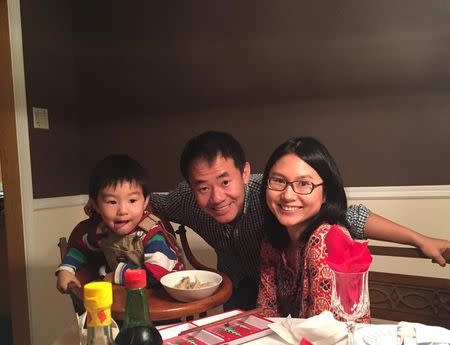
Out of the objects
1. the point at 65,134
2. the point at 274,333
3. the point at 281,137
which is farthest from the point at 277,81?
the point at 274,333

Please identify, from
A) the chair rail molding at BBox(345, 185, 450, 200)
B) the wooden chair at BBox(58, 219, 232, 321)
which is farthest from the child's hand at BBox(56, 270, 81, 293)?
the chair rail molding at BBox(345, 185, 450, 200)

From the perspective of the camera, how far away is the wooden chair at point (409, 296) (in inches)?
49.9

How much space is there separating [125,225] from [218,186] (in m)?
0.36

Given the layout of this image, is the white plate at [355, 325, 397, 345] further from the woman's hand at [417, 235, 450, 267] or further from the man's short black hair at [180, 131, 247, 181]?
the man's short black hair at [180, 131, 247, 181]

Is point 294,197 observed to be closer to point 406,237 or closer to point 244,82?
A: point 406,237

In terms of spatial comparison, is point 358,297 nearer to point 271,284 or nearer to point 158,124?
point 271,284

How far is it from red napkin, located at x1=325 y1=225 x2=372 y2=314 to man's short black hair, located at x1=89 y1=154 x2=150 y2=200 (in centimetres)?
90

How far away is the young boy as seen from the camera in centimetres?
146

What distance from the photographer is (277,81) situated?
8.91 feet

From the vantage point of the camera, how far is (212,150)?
5.22ft

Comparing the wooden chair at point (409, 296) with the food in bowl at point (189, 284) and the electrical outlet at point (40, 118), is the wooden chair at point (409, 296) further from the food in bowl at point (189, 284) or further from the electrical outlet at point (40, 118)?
the electrical outlet at point (40, 118)

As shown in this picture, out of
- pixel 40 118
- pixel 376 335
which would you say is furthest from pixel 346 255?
pixel 40 118

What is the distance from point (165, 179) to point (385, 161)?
56.6 inches

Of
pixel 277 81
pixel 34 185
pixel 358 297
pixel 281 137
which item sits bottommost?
pixel 358 297
